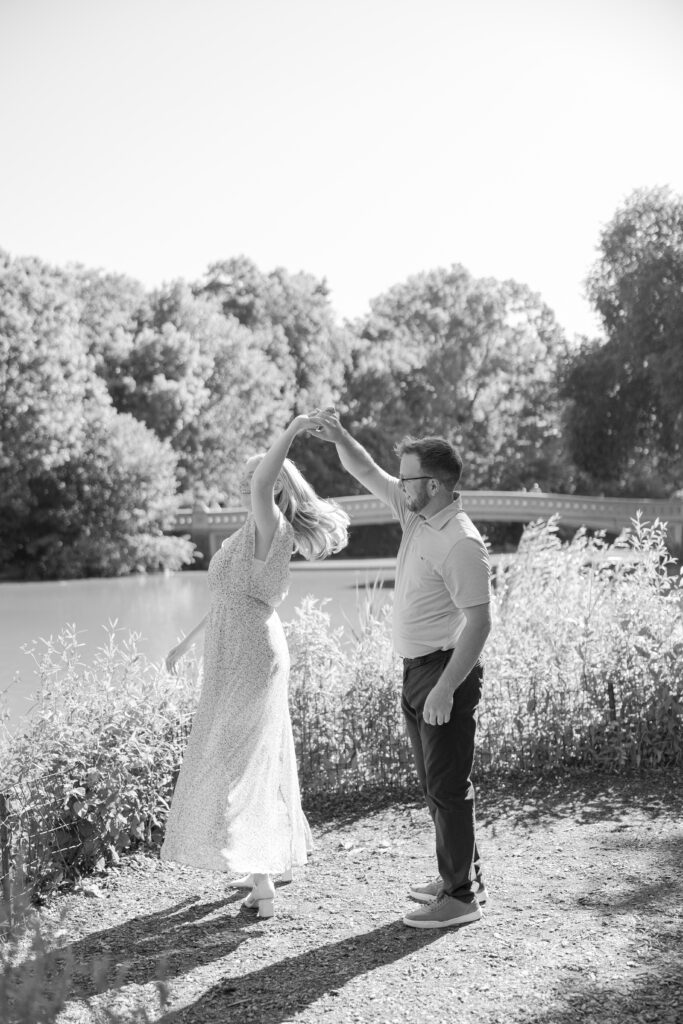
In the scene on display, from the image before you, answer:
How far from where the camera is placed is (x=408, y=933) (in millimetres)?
3389

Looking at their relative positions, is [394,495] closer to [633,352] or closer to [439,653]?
[439,653]

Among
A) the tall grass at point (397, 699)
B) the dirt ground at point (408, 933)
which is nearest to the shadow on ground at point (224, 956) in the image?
the dirt ground at point (408, 933)

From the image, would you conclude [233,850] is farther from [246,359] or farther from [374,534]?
[374,534]

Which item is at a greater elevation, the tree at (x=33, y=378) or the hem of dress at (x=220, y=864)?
the tree at (x=33, y=378)

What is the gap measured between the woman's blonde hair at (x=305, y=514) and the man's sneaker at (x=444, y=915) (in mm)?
1197

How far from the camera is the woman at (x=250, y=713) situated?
3.54 metres

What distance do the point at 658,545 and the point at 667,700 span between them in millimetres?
882

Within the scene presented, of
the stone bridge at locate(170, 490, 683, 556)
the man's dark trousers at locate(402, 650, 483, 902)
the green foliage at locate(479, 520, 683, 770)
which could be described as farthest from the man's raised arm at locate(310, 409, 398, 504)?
the stone bridge at locate(170, 490, 683, 556)

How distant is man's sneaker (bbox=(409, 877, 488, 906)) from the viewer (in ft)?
11.7

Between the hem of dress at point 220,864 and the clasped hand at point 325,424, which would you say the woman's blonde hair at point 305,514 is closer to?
the clasped hand at point 325,424

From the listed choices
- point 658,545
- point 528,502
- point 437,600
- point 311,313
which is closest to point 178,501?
point 528,502

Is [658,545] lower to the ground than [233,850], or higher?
higher

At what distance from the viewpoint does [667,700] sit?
5168mm

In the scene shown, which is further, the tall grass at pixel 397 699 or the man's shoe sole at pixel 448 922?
the tall grass at pixel 397 699
